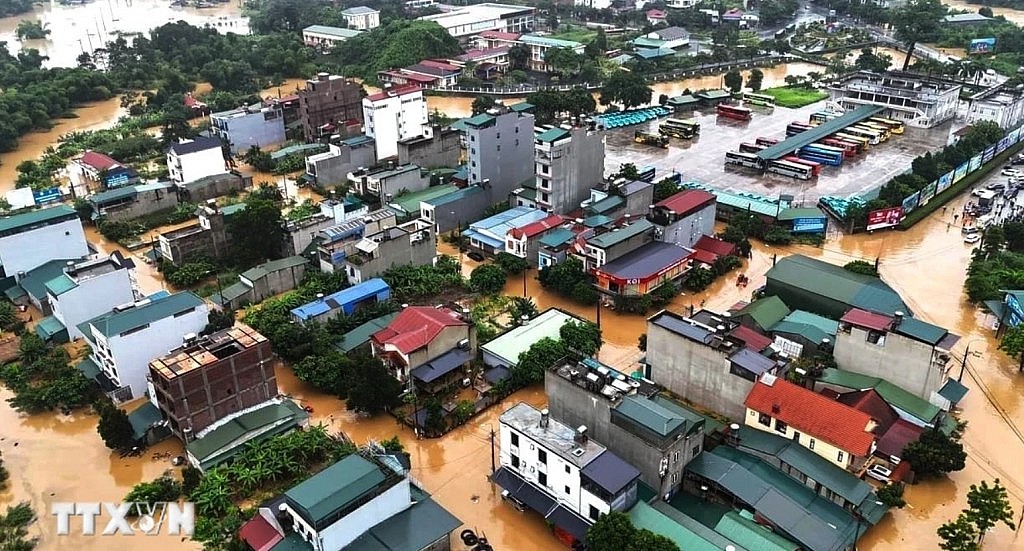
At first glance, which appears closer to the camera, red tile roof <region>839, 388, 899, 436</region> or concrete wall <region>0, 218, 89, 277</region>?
red tile roof <region>839, 388, 899, 436</region>

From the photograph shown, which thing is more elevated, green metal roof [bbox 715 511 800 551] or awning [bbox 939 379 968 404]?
awning [bbox 939 379 968 404]

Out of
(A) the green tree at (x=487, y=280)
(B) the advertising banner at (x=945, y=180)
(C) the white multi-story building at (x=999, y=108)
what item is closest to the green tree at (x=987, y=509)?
(A) the green tree at (x=487, y=280)

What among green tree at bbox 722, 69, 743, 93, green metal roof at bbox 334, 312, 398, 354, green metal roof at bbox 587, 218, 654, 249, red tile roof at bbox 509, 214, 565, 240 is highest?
green tree at bbox 722, 69, 743, 93

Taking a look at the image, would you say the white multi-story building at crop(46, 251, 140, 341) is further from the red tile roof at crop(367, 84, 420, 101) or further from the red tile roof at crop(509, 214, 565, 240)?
the red tile roof at crop(367, 84, 420, 101)

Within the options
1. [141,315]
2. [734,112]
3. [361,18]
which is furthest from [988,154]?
[361,18]

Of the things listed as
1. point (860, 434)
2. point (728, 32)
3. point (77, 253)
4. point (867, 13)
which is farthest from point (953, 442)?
point (867, 13)

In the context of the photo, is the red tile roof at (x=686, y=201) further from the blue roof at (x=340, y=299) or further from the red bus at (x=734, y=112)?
the red bus at (x=734, y=112)

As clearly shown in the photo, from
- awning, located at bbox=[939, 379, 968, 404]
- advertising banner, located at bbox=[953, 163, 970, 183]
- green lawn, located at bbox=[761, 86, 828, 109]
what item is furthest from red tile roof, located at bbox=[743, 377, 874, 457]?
green lawn, located at bbox=[761, 86, 828, 109]
